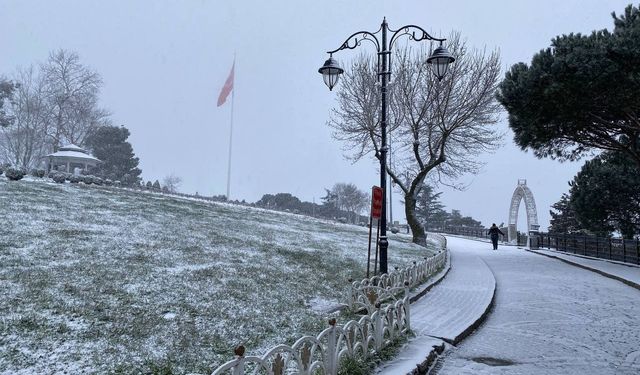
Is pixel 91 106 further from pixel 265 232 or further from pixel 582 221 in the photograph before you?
pixel 582 221

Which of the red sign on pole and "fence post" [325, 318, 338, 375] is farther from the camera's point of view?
the red sign on pole

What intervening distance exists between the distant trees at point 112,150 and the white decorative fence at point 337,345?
167 feet

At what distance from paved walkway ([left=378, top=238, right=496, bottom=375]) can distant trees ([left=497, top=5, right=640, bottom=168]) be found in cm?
879

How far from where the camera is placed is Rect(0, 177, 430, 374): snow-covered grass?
4.91 metres

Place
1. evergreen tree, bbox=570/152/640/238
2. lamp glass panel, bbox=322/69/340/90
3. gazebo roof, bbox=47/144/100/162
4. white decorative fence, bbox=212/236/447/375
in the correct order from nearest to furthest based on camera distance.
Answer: white decorative fence, bbox=212/236/447/375 < lamp glass panel, bbox=322/69/340/90 < evergreen tree, bbox=570/152/640/238 < gazebo roof, bbox=47/144/100/162

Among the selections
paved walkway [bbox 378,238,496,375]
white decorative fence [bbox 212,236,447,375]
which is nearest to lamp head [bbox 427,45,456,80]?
white decorative fence [bbox 212,236,447,375]

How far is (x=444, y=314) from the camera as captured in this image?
26.9 ft

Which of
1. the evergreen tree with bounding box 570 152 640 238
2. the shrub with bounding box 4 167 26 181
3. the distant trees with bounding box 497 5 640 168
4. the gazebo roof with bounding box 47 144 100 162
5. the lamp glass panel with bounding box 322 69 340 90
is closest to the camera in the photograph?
the lamp glass panel with bounding box 322 69 340 90

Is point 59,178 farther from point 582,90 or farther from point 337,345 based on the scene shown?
point 582,90

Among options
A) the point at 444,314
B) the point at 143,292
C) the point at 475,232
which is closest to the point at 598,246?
the point at 444,314

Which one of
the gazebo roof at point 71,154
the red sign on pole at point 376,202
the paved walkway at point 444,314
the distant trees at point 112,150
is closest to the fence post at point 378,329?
the paved walkway at point 444,314

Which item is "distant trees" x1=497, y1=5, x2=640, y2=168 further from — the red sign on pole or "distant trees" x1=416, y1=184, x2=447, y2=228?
"distant trees" x1=416, y1=184, x2=447, y2=228

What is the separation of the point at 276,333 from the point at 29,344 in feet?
9.79

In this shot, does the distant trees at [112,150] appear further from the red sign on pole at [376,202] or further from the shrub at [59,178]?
the red sign on pole at [376,202]
